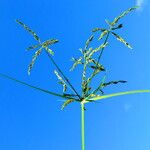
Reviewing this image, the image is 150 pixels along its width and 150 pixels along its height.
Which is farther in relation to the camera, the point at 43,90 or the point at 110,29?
the point at 110,29

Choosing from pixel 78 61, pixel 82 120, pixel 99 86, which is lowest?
pixel 82 120

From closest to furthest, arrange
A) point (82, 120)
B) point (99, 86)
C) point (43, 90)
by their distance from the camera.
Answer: point (82, 120)
point (43, 90)
point (99, 86)

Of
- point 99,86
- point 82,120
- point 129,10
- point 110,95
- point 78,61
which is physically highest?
point 129,10

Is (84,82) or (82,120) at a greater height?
(84,82)

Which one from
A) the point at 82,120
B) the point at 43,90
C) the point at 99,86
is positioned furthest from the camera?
the point at 99,86

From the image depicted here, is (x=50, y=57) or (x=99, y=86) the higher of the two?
(x=50, y=57)

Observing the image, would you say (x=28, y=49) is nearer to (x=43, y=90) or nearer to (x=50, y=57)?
(x=50, y=57)

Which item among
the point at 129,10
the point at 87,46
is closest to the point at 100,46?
the point at 87,46

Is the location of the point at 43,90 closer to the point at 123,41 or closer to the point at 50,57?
the point at 50,57

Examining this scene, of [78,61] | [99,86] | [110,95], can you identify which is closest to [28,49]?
[78,61]
